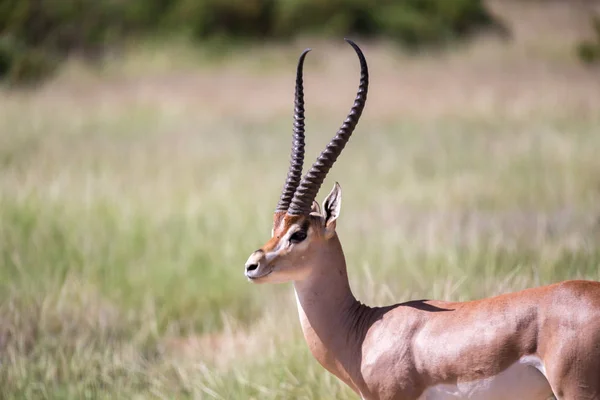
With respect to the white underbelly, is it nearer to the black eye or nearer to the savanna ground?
the black eye

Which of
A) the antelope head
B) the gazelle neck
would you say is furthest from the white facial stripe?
the gazelle neck

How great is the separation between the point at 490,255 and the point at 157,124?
11.1 meters

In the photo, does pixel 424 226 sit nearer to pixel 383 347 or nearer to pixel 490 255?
pixel 490 255

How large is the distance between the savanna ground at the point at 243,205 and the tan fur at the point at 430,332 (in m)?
1.11

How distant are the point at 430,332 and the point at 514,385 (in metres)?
0.42

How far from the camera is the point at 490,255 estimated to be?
26.1 ft

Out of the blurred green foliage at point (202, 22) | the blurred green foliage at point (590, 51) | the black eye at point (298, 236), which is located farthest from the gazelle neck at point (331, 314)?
the blurred green foliage at point (202, 22)

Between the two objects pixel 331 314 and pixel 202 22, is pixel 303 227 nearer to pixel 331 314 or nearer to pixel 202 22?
pixel 331 314

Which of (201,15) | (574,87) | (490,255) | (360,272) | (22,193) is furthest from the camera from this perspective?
(201,15)

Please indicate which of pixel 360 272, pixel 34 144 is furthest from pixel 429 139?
pixel 360 272

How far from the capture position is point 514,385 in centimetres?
334

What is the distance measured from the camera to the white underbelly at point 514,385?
129 inches

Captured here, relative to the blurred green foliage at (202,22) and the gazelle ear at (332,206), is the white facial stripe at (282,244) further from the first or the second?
the blurred green foliage at (202,22)

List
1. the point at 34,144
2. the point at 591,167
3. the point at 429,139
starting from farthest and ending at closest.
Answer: the point at 429,139 → the point at 34,144 → the point at 591,167
